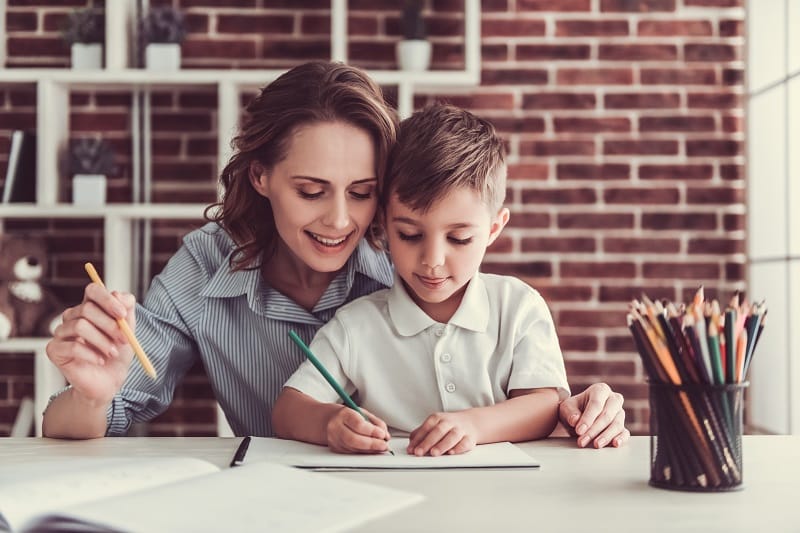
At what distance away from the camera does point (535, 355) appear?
4.83ft

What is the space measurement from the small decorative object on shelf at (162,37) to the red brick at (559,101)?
1215 millimetres

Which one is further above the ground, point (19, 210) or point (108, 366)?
point (19, 210)

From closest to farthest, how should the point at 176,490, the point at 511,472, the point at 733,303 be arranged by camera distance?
the point at 176,490 → the point at 733,303 → the point at 511,472

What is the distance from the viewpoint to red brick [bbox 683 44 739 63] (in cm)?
324

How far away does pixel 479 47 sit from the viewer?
321 centimetres

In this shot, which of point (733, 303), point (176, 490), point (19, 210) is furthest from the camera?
point (19, 210)

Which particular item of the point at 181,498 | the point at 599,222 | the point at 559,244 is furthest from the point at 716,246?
the point at 181,498

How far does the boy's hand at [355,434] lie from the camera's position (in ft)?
3.78

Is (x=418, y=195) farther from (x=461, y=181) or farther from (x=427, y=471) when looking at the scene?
(x=427, y=471)

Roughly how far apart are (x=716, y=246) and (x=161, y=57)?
2.03m

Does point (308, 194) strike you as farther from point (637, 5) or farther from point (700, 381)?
point (637, 5)

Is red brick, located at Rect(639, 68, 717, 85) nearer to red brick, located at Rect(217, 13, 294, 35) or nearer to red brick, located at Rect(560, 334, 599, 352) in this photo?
red brick, located at Rect(560, 334, 599, 352)

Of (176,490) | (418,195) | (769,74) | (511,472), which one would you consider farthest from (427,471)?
(769,74)

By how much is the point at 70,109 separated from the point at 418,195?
2180 millimetres
